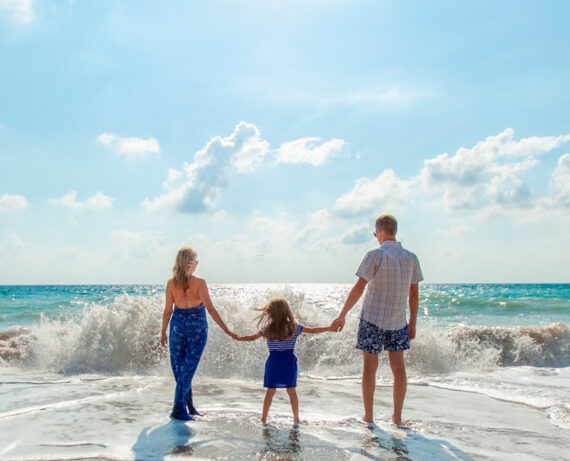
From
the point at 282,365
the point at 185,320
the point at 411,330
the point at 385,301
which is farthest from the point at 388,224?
the point at 185,320

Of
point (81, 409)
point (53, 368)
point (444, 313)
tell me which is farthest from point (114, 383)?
point (444, 313)

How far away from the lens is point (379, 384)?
7.12 metres

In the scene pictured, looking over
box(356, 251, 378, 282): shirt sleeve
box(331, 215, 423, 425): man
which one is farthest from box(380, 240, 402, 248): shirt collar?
box(356, 251, 378, 282): shirt sleeve

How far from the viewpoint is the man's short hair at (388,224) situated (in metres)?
4.48

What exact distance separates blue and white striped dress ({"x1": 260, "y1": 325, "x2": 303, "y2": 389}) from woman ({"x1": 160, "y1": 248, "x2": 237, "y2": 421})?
20.9 inches

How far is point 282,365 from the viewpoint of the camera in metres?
4.31

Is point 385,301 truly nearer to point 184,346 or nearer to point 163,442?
point 184,346

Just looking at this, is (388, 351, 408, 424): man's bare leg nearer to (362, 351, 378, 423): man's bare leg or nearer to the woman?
(362, 351, 378, 423): man's bare leg

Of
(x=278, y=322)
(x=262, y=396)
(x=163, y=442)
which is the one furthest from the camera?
(x=262, y=396)

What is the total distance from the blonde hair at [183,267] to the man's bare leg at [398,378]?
7.23 feet

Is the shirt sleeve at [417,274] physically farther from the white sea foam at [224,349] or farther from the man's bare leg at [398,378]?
the white sea foam at [224,349]

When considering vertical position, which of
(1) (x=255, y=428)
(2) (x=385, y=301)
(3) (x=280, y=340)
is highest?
(2) (x=385, y=301)

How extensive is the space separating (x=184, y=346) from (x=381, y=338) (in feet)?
6.74

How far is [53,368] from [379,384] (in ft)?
21.2
